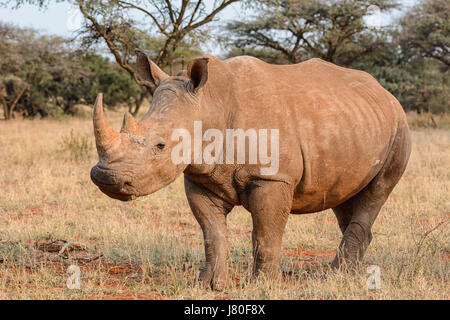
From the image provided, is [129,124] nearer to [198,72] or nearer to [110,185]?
[110,185]

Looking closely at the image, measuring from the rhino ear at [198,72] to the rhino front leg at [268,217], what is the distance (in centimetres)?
82

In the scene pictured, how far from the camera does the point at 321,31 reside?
69.4 feet

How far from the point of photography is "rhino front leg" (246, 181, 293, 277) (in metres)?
4.36

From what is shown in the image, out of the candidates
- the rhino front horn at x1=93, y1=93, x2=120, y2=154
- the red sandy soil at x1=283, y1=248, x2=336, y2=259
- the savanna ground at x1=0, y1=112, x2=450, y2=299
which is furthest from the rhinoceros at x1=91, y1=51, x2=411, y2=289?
the red sandy soil at x1=283, y1=248, x2=336, y2=259

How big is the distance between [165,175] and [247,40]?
1926cm

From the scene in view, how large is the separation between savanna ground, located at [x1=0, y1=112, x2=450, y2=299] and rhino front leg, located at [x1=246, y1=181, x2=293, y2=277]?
0.19m

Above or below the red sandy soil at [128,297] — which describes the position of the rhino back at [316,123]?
above

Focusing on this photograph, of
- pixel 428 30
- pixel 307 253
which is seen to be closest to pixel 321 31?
pixel 428 30

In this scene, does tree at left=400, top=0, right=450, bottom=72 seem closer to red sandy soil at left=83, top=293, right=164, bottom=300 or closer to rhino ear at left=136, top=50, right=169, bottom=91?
rhino ear at left=136, top=50, right=169, bottom=91

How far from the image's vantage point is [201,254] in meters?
5.79

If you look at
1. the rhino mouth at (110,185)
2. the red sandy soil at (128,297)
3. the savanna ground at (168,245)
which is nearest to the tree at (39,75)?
the savanna ground at (168,245)

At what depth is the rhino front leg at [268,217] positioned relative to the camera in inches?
172

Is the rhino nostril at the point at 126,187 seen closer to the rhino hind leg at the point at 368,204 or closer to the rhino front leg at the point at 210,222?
the rhino front leg at the point at 210,222
